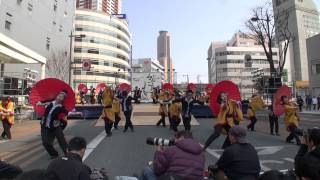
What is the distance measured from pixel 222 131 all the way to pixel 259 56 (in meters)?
117

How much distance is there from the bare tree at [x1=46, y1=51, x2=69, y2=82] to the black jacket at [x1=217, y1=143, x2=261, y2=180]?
45.9m

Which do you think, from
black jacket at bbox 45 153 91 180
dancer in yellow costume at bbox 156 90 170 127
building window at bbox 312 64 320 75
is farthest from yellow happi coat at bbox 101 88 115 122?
building window at bbox 312 64 320 75

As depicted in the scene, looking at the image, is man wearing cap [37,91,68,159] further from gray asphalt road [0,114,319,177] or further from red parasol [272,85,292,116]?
red parasol [272,85,292,116]

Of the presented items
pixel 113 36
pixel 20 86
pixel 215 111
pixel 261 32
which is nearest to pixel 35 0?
pixel 20 86

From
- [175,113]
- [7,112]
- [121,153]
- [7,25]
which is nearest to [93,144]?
[121,153]

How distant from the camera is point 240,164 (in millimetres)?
4848

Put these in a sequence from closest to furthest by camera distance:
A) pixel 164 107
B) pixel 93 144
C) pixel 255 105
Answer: pixel 93 144, pixel 255 105, pixel 164 107

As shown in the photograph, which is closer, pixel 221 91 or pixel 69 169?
pixel 69 169

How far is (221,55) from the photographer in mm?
127188

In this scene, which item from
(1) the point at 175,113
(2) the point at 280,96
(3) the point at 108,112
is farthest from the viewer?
(1) the point at 175,113

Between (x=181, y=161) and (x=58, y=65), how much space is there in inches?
1904

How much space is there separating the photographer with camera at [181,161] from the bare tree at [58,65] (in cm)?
4573

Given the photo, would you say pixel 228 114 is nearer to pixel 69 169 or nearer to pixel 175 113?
pixel 175 113

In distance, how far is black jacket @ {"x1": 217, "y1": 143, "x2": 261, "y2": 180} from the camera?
4.84 metres
